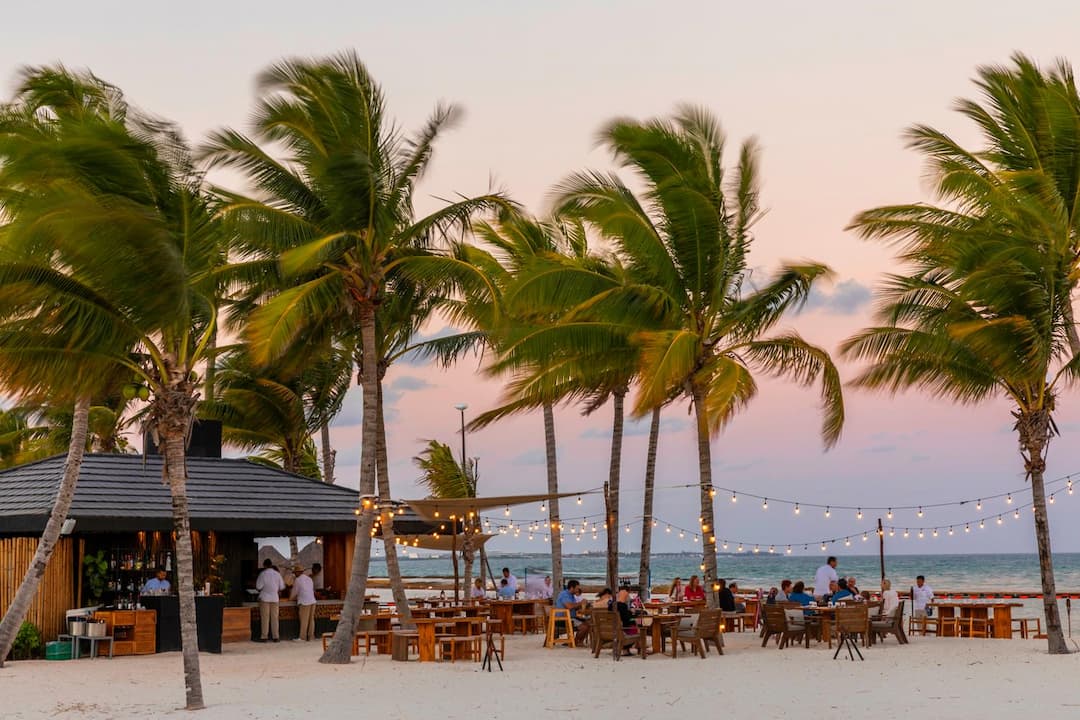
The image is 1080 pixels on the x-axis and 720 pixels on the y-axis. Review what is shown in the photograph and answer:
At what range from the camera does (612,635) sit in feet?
54.3

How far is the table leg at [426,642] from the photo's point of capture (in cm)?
1689

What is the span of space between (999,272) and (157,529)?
43.2 ft

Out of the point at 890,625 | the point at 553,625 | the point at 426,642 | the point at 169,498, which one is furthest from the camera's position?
the point at 169,498

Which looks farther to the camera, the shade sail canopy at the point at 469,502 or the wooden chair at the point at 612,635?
the shade sail canopy at the point at 469,502

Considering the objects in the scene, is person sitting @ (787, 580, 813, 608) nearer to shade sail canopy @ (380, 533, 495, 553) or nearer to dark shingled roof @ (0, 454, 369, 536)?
shade sail canopy @ (380, 533, 495, 553)

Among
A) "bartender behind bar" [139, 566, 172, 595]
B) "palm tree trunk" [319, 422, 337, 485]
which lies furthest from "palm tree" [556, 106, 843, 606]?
"palm tree trunk" [319, 422, 337, 485]

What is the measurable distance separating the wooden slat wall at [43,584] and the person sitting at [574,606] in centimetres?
786

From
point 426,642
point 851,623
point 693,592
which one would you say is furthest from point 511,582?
point 851,623

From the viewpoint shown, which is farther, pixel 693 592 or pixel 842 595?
pixel 693 592

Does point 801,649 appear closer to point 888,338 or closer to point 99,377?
point 888,338

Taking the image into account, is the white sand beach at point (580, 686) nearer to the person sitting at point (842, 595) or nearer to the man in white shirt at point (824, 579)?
the person sitting at point (842, 595)

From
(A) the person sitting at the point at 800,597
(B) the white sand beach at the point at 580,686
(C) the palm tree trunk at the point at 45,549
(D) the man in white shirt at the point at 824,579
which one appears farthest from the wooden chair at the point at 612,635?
(C) the palm tree trunk at the point at 45,549

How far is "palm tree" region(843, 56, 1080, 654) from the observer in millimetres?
16172

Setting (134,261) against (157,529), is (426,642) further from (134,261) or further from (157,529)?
(134,261)
